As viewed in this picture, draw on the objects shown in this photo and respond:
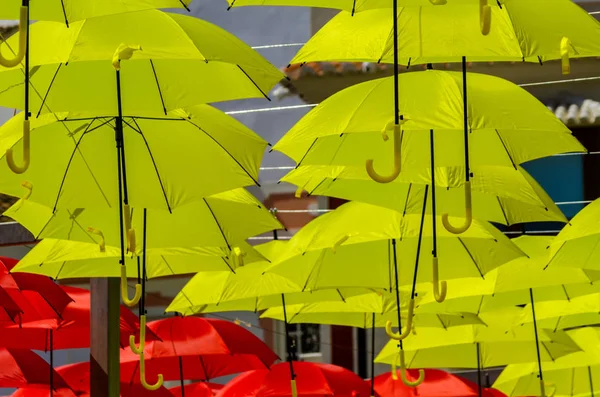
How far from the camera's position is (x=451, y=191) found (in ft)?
24.8

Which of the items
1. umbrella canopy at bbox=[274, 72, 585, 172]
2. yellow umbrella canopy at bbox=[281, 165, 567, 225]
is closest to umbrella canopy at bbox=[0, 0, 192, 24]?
umbrella canopy at bbox=[274, 72, 585, 172]

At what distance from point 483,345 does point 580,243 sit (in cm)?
354

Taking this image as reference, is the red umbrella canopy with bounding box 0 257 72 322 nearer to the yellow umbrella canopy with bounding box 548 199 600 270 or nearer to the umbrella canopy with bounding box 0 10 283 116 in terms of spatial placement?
the umbrella canopy with bounding box 0 10 283 116

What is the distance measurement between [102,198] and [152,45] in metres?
1.28

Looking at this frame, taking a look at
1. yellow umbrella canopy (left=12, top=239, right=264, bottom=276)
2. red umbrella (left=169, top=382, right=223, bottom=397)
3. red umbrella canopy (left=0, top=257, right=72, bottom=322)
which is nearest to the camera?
yellow umbrella canopy (left=12, top=239, right=264, bottom=276)

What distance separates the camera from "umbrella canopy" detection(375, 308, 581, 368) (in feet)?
33.3

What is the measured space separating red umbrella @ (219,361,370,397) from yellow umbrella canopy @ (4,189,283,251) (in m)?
2.56

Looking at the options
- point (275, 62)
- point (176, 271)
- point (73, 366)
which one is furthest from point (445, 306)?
point (275, 62)

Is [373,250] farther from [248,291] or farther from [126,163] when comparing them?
[126,163]

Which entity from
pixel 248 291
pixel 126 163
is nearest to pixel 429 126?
pixel 126 163

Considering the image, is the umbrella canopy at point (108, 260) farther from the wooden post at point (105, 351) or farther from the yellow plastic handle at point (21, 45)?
the yellow plastic handle at point (21, 45)

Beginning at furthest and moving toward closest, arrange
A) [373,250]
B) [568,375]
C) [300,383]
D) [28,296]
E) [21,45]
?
[568,375]
[300,383]
[28,296]
[373,250]
[21,45]

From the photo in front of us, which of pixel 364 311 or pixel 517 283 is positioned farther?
pixel 364 311

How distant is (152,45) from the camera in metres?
5.14
